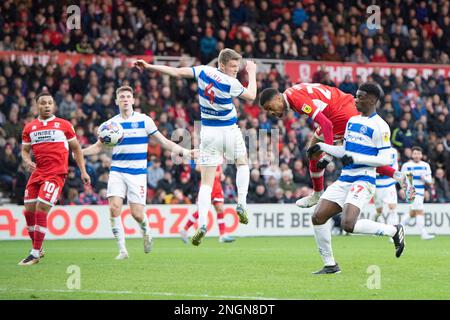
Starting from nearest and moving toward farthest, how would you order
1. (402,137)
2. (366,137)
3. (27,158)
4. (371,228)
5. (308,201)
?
1. (366,137)
2. (371,228)
3. (308,201)
4. (27,158)
5. (402,137)

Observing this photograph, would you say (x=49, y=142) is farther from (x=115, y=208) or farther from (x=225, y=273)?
(x=225, y=273)

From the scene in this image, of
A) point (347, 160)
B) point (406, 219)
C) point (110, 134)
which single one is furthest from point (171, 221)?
point (347, 160)

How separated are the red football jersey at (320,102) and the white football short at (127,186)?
383 centimetres

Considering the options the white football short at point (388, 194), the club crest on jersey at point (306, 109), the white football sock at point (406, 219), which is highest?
the club crest on jersey at point (306, 109)

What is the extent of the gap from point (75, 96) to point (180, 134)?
303 centimetres

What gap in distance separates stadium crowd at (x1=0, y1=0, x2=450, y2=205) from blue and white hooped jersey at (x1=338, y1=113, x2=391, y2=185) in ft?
40.6

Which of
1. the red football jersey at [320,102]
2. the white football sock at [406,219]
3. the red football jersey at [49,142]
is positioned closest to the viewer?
the red football jersey at [320,102]

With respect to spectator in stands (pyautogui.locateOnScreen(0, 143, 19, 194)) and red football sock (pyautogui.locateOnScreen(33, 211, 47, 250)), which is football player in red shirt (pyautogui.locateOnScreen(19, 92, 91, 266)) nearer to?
red football sock (pyautogui.locateOnScreen(33, 211, 47, 250))

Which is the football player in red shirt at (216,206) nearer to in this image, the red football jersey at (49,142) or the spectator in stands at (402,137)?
the red football jersey at (49,142)

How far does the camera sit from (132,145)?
15445mm

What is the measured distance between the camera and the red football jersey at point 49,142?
14.5 metres

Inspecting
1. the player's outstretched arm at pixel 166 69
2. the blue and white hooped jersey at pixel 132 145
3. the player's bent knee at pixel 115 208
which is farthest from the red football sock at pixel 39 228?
the player's outstretched arm at pixel 166 69

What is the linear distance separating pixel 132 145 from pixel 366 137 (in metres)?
4.84
